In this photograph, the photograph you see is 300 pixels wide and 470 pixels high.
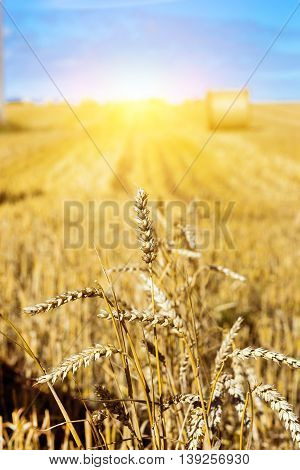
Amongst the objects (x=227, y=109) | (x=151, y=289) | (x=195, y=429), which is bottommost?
(x=195, y=429)

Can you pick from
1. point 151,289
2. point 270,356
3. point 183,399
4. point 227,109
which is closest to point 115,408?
point 183,399

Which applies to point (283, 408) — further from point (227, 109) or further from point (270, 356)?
point (227, 109)

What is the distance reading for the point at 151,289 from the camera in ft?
3.45

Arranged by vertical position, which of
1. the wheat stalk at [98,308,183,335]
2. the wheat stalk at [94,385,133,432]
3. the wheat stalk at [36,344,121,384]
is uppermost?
the wheat stalk at [98,308,183,335]

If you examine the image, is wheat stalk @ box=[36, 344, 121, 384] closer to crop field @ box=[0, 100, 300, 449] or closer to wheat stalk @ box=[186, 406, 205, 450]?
crop field @ box=[0, 100, 300, 449]

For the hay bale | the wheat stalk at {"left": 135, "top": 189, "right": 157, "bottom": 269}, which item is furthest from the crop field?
the hay bale

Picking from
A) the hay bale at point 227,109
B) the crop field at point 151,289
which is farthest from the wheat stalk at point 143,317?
the hay bale at point 227,109

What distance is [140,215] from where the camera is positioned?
87 cm

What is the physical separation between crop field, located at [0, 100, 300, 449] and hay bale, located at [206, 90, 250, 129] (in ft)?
2.57

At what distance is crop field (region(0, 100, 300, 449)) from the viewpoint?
3.44 feet

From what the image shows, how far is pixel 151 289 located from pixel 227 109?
9557 mm

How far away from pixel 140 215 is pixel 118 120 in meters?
12.5

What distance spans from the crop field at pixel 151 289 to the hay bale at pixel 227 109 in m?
0.78
